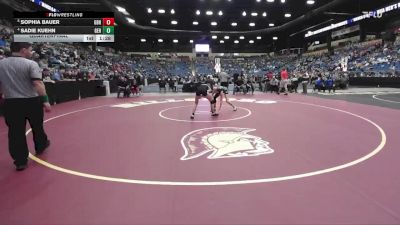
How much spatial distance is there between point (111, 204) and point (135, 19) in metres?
36.6

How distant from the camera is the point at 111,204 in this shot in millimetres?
3441

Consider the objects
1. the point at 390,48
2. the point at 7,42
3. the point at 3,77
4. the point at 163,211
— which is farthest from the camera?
the point at 390,48

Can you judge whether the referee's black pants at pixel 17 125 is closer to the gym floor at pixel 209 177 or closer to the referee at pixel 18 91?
the referee at pixel 18 91

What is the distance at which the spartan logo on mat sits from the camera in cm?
556

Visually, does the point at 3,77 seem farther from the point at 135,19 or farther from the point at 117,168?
the point at 135,19

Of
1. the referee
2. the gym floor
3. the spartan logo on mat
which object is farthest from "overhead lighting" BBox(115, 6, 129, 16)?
the referee

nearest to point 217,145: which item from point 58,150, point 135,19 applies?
point 58,150

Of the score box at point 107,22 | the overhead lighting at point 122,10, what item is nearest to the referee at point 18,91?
the score box at point 107,22

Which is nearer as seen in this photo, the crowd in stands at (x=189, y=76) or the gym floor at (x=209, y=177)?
the gym floor at (x=209, y=177)
